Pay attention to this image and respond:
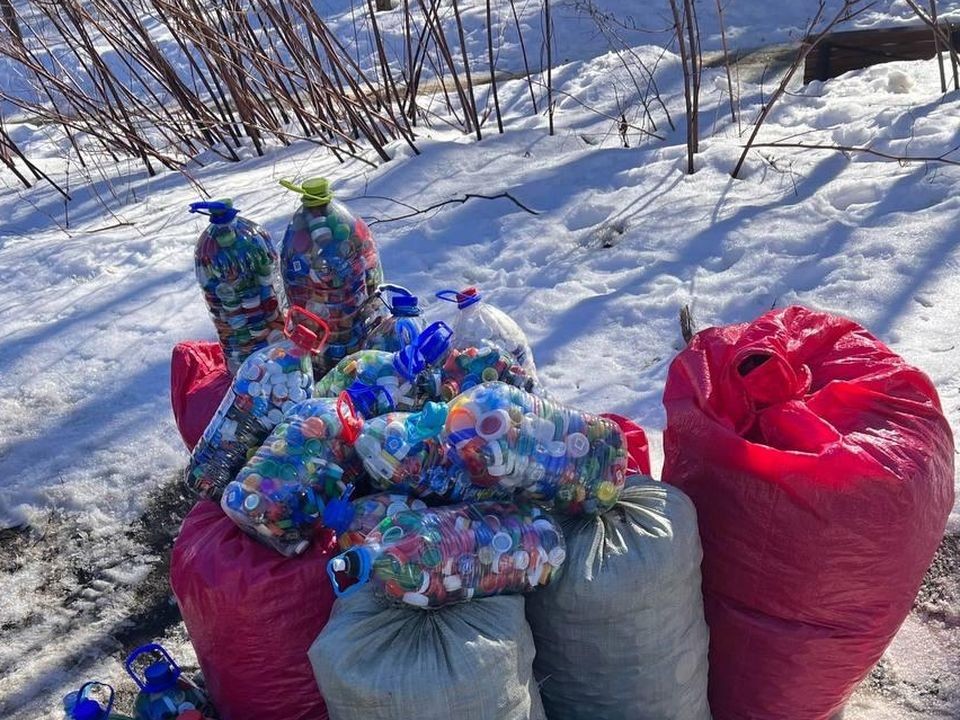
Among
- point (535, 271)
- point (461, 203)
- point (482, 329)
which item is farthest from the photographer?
point (461, 203)

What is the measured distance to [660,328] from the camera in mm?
3215

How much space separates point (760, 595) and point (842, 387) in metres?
0.42

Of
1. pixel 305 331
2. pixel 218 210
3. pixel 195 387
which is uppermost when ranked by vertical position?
pixel 218 210

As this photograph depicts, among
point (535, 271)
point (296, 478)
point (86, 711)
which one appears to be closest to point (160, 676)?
point (86, 711)

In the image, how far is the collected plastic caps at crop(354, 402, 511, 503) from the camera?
67.7 inches

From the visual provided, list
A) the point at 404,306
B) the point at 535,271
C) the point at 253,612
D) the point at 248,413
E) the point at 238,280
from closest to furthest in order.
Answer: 1. the point at 253,612
2. the point at 248,413
3. the point at 404,306
4. the point at 238,280
5. the point at 535,271

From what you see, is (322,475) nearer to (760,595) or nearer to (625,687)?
(625,687)

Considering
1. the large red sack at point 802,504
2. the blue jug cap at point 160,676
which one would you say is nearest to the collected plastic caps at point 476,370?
the large red sack at point 802,504

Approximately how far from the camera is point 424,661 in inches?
58.1

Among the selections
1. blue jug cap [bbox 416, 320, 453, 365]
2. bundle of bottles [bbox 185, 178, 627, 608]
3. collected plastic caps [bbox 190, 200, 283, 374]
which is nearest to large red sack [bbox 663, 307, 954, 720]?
bundle of bottles [bbox 185, 178, 627, 608]

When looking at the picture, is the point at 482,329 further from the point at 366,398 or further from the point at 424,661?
the point at 424,661

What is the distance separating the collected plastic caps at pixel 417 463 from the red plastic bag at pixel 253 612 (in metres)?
0.20

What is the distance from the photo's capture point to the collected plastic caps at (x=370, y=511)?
167 centimetres

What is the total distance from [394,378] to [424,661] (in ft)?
2.12
